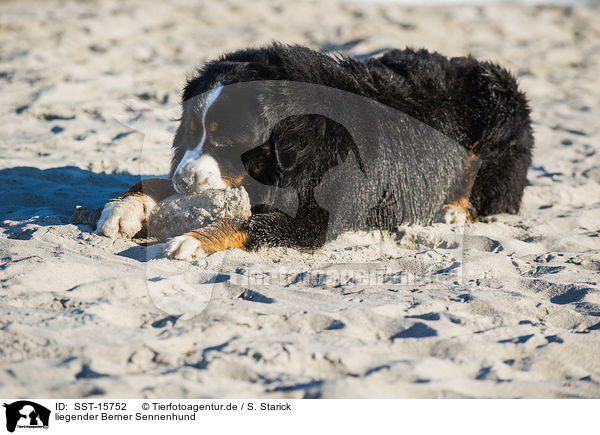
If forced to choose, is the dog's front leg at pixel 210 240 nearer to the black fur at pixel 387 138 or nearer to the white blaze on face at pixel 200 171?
the black fur at pixel 387 138

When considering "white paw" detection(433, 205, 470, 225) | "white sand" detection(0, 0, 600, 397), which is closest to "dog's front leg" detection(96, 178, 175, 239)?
"white sand" detection(0, 0, 600, 397)

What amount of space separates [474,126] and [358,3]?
8.68m

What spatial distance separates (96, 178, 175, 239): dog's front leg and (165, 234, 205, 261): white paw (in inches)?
15.8

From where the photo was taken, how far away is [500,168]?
15.3 ft

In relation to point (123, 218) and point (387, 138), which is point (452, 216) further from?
point (123, 218)

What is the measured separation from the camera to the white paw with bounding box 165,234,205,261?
10.1ft

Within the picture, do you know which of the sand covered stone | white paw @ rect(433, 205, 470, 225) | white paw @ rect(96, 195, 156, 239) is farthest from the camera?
white paw @ rect(433, 205, 470, 225)

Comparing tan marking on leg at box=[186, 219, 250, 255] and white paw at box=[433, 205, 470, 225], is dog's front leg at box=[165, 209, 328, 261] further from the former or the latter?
white paw at box=[433, 205, 470, 225]

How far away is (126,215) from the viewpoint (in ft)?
11.0

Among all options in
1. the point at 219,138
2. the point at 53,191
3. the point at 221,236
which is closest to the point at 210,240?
the point at 221,236
